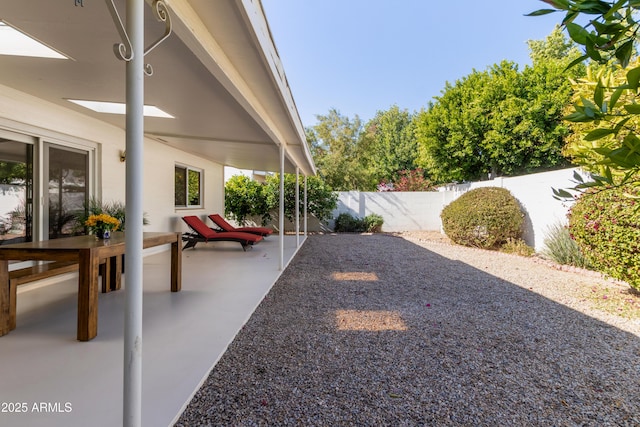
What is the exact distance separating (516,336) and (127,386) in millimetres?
3556

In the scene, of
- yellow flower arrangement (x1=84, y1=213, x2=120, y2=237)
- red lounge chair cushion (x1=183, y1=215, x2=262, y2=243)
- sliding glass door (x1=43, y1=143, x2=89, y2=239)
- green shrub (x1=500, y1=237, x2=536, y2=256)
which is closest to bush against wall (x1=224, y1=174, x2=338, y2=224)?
red lounge chair cushion (x1=183, y1=215, x2=262, y2=243)

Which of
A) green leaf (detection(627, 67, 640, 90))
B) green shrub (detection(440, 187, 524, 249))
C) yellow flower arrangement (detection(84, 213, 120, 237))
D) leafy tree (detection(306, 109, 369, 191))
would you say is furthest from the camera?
leafy tree (detection(306, 109, 369, 191))

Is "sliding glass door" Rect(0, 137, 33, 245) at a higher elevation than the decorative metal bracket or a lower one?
lower

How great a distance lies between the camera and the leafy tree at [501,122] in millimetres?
13656

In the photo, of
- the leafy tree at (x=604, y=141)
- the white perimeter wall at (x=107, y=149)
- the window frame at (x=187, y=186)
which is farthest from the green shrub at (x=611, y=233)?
the window frame at (x=187, y=186)

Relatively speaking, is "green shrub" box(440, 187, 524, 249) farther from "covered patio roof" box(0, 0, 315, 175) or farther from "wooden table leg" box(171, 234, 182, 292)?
"wooden table leg" box(171, 234, 182, 292)

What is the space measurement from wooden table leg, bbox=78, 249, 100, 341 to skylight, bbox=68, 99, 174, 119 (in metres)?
2.67

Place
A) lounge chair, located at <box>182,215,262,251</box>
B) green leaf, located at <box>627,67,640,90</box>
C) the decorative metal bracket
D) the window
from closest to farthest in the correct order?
1. green leaf, located at <box>627,67,640,90</box>
2. the decorative metal bracket
3. lounge chair, located at <box>182,215,262,251</box>
4. the window

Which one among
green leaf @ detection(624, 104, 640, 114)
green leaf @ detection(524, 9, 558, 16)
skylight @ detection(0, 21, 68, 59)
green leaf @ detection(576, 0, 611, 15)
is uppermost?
skylight @ detection(0, 21, 68, 59)

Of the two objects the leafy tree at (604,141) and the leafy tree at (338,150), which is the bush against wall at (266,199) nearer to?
the leafy tree at (338,150)

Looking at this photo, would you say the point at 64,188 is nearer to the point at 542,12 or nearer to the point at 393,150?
the point at 542,12

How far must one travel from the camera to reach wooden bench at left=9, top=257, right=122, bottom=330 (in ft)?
10.2

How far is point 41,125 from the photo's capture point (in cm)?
464

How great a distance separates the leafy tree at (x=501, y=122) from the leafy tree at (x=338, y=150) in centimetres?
563
